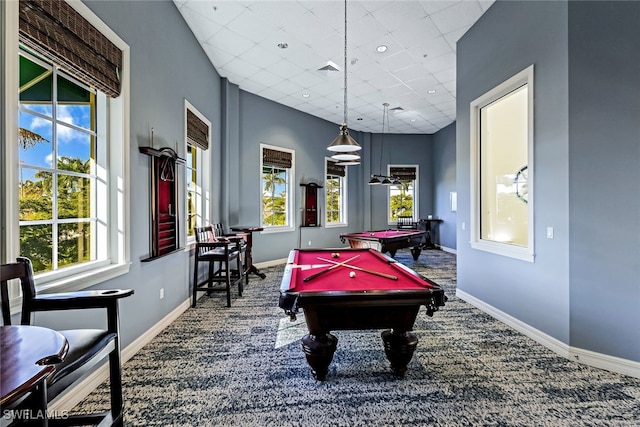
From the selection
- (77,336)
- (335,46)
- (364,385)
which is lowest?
(364,385)

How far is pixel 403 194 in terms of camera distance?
31.5 feet

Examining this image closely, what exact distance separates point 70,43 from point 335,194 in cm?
700

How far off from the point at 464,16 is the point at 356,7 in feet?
4.48

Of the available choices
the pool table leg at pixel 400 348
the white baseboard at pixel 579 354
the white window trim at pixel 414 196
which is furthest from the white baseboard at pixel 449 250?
the pool table leg at pixel 400 348

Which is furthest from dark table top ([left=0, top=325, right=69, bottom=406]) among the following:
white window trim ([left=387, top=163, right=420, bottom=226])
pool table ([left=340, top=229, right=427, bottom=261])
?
white window trim ([left=387, top=163, right=420, bottom=226])

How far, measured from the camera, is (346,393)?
82.8 inches

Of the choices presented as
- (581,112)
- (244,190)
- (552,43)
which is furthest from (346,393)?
(244,190)

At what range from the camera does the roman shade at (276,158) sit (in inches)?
257

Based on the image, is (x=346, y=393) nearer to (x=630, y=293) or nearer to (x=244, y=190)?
(x=630, y=293)

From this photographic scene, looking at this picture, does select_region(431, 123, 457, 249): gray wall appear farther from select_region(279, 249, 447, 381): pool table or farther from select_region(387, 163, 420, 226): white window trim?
select_region(279, 249, 447, 381): pool table

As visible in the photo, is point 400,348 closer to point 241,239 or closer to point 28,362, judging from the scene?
point 28,362

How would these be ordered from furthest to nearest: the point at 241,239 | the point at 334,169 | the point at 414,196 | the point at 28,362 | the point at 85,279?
the point at 414,196 < the point at 334,169 < the point at 241,239 < the point at 85,279 < the point at 28,362

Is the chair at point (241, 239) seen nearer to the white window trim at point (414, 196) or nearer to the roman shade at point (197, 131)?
the roman shade at point (197, 131)

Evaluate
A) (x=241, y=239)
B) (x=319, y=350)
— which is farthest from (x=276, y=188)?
(x=319, y=350)
